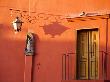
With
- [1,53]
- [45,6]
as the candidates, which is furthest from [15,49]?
[45,6]

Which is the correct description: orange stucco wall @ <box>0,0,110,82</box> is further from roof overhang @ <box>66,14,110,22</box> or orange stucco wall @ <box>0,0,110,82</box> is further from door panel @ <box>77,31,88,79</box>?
door panel @ <box>77,31,88,79</box>

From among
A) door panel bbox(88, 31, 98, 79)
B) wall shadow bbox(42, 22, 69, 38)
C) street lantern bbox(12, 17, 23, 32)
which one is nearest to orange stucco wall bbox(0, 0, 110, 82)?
wall shadow bbox(42, 22, 69, 38)

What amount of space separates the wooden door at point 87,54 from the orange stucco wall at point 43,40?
0.33m

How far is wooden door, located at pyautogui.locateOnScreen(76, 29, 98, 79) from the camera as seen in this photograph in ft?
70.7

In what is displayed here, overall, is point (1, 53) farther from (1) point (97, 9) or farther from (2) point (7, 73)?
(1) point (97, 9)

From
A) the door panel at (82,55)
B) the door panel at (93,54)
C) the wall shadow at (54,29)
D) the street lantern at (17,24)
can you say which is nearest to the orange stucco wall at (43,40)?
the wall shadow at (54,29)

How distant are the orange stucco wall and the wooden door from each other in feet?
1.08

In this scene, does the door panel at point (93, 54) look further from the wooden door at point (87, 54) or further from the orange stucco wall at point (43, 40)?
the orange stucco wall at point (43, 40)

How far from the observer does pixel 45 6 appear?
22922 millimetres

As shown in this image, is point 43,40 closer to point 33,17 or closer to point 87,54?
point 33,17

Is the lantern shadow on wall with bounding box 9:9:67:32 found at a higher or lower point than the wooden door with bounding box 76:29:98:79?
higher

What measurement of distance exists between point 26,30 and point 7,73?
2.15m

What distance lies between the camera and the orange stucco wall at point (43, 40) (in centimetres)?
2169

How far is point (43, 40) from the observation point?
22719mm
